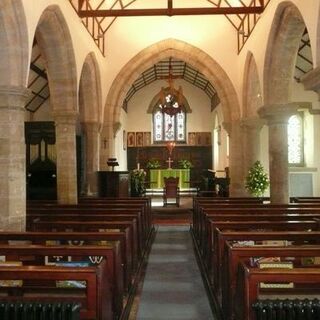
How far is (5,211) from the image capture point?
6379mm

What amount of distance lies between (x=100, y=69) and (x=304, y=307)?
1218 centimetres

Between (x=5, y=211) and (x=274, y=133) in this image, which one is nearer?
(x=5, y=211)

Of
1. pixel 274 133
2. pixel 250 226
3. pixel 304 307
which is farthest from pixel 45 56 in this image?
pixel 304 307

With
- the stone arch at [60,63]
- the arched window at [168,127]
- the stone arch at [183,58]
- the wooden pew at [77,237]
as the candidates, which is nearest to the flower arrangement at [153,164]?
the arched window at [168,127]

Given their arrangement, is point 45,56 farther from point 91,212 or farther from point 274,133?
point 274,133

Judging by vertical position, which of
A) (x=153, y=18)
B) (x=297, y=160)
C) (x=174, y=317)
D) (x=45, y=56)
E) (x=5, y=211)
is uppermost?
(x=153, y=18)

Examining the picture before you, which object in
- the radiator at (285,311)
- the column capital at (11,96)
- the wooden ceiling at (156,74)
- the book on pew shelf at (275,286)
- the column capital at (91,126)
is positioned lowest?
the book on pew shelf at (275,286)

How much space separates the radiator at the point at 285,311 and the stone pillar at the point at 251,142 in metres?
10.8

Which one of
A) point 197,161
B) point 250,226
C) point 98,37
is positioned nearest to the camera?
point 250,226

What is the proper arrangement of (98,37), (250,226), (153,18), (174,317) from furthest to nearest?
1. (153,18)
2. (98,37)
3. (250,226)
4. (174,317)

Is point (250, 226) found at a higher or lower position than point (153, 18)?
lower

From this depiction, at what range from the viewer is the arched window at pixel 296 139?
615 inches

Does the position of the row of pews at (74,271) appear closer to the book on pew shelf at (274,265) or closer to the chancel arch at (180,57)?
the book on pew shelf at (274,265)

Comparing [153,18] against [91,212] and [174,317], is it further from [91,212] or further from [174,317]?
[174,317]
